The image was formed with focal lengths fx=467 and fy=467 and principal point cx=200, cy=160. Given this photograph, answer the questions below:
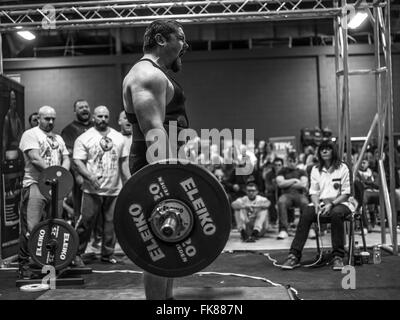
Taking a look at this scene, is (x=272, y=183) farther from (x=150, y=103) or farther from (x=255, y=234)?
(x=150, y=103)

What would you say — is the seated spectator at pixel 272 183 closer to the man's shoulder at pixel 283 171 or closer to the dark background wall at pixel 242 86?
the man's shoulder at pixel 283 171

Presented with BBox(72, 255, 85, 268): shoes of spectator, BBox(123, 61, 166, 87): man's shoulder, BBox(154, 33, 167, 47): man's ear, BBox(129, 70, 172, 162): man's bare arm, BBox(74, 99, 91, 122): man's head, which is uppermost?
BBox(74, 99, 91, 122): man's head

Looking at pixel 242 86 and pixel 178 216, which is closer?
pixel 178 216

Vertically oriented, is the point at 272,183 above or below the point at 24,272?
above

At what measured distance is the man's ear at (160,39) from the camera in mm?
2129

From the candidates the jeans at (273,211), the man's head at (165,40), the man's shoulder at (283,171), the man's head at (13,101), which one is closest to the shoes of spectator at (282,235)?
the man's shoulder at (283,171)

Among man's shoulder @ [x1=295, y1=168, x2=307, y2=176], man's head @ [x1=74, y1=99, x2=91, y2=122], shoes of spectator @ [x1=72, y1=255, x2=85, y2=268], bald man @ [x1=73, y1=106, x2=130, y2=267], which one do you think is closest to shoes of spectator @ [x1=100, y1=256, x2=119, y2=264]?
bald man @ [x1=73, y1=106, x2=130, y2=267]

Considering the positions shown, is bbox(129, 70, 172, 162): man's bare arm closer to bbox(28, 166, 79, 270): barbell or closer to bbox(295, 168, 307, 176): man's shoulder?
bbox(28, 166, 79, 270): barbell

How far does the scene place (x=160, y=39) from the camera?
7.00 feet

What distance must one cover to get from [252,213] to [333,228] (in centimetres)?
192

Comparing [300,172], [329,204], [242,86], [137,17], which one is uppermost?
[242,86]

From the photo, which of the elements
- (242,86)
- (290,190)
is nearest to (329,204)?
(290,190)

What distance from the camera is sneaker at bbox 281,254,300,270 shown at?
13.3 feet
